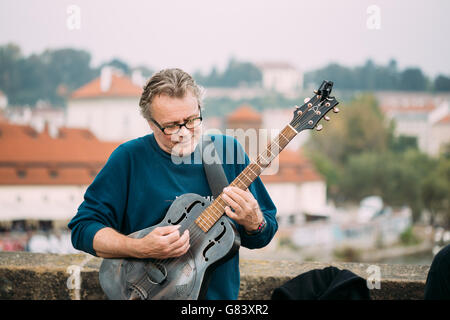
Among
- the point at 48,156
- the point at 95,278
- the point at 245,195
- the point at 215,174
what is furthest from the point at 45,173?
the point at 245,195

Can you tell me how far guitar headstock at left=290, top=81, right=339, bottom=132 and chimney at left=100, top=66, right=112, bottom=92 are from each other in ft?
308

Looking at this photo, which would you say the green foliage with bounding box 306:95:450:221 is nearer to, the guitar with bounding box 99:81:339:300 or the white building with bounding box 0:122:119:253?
the white building with bounding box 0:122:119:253

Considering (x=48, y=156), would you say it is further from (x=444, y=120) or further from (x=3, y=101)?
(x=444, y=120)

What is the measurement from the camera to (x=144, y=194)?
228 cm

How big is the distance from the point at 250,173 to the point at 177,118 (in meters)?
0.36

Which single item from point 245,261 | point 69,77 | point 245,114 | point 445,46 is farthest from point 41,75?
point 245,261

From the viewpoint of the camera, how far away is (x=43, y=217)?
73312 millimetres

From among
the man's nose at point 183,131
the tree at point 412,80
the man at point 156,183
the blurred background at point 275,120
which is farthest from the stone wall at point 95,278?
the tree at point 412,80

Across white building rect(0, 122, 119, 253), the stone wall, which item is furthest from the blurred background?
the stone wall

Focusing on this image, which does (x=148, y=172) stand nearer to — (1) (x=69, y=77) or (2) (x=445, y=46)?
(1) (x=69, y=77)

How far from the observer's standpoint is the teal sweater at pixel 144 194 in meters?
2.26

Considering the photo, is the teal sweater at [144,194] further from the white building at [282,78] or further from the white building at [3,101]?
the white building at [282,78]

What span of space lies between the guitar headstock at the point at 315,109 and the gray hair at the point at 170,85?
419mm
